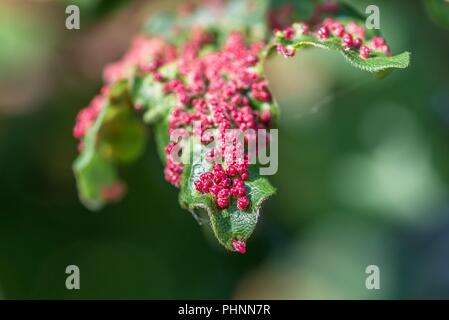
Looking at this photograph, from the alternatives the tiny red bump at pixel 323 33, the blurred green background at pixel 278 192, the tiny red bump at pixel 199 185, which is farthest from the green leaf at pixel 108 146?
the blurred green background at pixel 278 192

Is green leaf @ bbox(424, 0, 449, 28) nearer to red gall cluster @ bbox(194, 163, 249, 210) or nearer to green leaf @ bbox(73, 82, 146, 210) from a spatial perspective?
red gall cluster @ bbox(194, 163, 249, 210)

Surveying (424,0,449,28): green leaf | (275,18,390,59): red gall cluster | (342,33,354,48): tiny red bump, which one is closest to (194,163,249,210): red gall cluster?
(275,18,390,59): red gall cluster

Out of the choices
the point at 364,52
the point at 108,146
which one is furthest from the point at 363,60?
the point at 108,146

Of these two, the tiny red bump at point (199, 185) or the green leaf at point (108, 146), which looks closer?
the tiny red bump at point (199, 185)

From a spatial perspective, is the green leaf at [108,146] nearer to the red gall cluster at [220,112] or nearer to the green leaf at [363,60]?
the red gall cluster at [220,112]

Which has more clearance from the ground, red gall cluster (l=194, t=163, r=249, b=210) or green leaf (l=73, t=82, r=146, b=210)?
green leaf (l=73, t=82, r=146, b=210)
